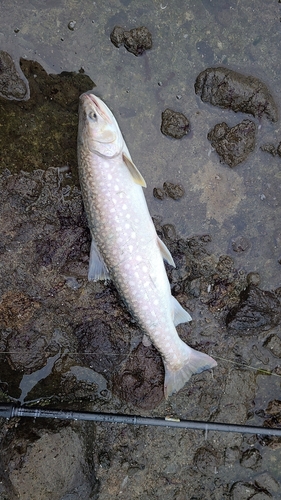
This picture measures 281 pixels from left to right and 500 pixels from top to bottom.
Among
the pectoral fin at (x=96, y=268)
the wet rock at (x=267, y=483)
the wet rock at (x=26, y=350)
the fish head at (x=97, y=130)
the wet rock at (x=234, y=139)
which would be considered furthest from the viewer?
the wet rock at (x=267, y=483)

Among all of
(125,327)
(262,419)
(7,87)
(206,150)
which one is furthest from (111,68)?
(262,419)

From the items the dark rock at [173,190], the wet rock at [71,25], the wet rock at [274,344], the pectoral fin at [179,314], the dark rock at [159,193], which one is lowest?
the wet rock at [274,344]

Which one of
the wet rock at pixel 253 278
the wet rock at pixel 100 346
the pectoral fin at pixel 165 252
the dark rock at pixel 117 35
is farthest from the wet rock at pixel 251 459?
the dark rock at pixel 117 35

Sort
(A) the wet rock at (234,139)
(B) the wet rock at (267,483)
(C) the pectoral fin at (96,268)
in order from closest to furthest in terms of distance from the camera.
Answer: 1. (C) the pectoral fin at (96,268)
2. (A) the wet rock at (234,139)
3. (B) the wet rock at (267,483)

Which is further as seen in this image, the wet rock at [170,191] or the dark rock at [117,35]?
the wet rock at [170,191]

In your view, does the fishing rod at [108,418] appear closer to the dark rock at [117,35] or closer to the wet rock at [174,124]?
the wet rock at [174,124]

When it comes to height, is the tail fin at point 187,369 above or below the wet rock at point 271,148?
below

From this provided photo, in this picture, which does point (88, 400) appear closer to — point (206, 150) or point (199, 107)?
point (206, 150)

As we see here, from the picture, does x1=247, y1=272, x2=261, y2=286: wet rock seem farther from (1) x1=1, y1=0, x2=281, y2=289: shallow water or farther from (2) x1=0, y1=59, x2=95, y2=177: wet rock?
(2) x1=0, y1=59, x2=95, y2=177: wet rock
